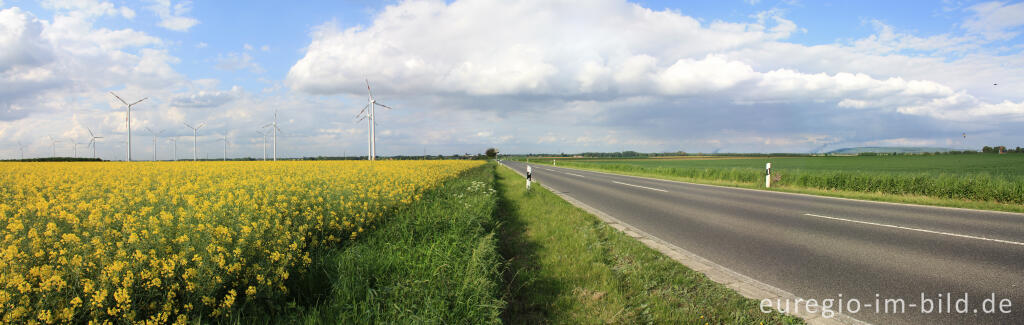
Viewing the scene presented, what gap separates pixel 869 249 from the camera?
5934 mm

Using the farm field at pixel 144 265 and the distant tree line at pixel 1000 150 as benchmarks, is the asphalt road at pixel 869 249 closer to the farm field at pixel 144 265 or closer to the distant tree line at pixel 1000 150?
the farm field at pixel 144 265

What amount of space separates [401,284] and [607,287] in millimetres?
2143

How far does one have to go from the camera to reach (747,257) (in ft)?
18.5

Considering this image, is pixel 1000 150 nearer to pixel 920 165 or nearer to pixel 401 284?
pixel 920 165

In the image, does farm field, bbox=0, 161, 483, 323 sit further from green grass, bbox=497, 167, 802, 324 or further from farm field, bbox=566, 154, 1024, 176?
farm field, bbox=566, 154, 1024, 176

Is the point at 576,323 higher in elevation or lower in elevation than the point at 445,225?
lower

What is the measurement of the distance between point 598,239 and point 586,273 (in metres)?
1.88

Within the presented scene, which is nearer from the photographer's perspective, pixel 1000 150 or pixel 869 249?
pixel 869 249

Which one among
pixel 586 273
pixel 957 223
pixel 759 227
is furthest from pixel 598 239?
pixel 957 223

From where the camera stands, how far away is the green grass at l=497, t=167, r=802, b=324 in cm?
355

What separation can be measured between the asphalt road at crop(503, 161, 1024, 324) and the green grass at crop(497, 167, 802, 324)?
39.1 inches

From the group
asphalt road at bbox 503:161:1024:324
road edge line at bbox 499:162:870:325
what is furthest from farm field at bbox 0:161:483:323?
asphalt road at bbox 503:161:1024:324

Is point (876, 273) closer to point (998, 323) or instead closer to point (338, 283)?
point (998, 323)

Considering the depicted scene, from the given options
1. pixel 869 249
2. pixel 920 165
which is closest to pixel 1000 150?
pixel 920 165
